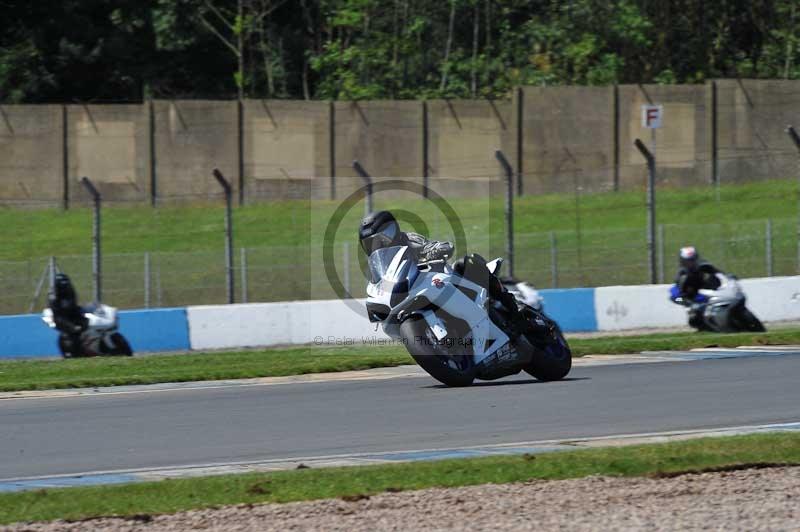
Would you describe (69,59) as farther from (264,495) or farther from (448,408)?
(264,495)

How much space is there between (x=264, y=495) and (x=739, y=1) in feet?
130

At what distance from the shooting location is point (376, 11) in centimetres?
4297

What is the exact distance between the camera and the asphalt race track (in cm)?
947

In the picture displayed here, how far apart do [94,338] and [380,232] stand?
827cm

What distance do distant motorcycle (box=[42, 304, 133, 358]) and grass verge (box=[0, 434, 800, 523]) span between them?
10.8 m

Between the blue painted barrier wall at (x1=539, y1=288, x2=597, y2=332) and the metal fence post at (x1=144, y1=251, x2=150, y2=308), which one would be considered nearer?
the blue painted barrier wall at (x1=539, y1=288, x2=597, y2=332)

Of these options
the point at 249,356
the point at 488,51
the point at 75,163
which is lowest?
the point at 249,356

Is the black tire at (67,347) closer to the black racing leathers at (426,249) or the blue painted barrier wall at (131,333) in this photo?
the blue painted barrier wall at (131,333)

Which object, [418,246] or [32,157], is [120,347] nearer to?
[418,246]

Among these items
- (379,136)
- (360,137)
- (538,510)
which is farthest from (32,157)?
(538,510)

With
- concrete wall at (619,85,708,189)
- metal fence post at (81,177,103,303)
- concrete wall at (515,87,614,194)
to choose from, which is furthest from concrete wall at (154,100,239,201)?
metal fence post at (81,177,103,303)

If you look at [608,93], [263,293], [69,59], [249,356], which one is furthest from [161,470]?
[69,59]

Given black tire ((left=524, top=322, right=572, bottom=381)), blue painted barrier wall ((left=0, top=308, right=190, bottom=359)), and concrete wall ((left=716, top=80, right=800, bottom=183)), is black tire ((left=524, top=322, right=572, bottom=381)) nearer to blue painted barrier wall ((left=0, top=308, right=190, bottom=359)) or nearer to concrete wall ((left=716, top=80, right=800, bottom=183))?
blue painted barrier wall ((left=0, top=308, right=190, bottom=359))

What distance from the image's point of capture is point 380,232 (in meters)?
11.5
